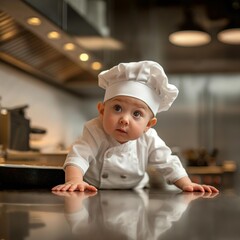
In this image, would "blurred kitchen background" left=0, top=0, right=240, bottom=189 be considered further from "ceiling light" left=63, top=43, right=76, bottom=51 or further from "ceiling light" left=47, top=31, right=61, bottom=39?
"ceiling light" left=47, top=31, right=61, bottom=39

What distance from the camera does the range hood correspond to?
1.79m

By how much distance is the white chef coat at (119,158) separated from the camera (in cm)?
126

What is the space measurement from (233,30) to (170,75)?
0.54 metres

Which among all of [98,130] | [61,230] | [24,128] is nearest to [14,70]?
[24,128]

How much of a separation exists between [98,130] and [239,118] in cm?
244

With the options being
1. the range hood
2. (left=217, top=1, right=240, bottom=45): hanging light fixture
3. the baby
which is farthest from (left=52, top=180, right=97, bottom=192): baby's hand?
(left=217, top=1, right=240, bottom=45): hanging light fixture

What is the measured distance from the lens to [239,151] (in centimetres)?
353

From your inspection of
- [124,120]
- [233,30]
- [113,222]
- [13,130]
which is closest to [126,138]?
[124,120]

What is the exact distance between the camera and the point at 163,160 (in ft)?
4.28

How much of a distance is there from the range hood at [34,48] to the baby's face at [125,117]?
2.20ft

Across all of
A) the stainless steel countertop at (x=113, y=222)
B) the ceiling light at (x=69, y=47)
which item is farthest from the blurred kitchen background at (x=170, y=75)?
the stainless steel countertop at (x=113, y=222)

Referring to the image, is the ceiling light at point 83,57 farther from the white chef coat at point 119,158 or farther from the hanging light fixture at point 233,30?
the white chef coat at point 119,158

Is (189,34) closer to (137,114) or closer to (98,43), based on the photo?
(98,43)

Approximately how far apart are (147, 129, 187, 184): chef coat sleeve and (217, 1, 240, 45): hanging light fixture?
2.12 meters
